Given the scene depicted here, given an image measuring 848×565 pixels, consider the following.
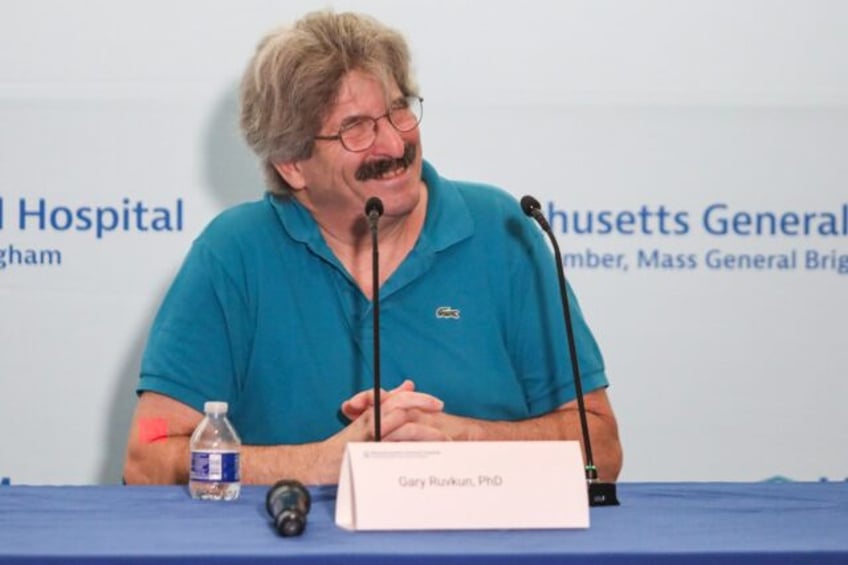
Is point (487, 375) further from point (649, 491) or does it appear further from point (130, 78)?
point (130, 78)

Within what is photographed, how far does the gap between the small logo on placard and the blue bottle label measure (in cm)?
78

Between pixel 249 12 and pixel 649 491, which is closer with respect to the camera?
pixel 649 491

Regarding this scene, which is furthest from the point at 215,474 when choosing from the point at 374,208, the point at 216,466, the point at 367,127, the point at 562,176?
the point at 562,176

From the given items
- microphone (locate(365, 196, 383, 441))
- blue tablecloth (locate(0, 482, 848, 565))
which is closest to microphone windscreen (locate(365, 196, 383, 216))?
microphone (locate(365, 196, 383, 441))

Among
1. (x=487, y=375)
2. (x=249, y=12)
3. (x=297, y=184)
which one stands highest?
(x=249, y=12)

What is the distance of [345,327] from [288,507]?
40.8 inches

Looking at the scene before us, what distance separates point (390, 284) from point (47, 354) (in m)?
0.89

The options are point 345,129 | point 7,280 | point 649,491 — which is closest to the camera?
point 649,491

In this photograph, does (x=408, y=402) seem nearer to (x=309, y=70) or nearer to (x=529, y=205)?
(x=529, y=205)

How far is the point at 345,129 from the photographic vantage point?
2600 mm

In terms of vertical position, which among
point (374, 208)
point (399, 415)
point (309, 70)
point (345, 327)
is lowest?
point (399, 415)

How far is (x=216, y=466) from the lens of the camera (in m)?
1.89

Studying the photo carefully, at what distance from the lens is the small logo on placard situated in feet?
8.61

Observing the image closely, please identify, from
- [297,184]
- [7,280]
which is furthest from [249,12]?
[7,280]
